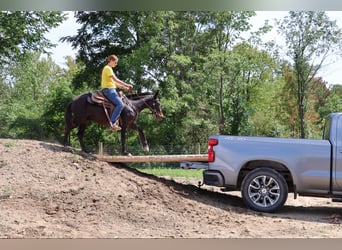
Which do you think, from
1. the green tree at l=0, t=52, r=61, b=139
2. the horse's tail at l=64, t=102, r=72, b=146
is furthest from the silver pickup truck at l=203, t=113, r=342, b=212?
the green tree at l=0, t=52, r=61, b=139

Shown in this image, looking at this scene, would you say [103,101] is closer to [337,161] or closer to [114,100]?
[114,100]

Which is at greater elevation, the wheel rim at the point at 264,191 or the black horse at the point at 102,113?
the black horse at the point at 102,113

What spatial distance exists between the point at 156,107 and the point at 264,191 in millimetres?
1559

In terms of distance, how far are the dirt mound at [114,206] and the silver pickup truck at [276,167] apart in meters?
0.18

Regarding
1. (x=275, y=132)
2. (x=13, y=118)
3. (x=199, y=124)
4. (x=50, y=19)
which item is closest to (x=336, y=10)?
(x=275, y=132)

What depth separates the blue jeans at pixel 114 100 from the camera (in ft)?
19.8

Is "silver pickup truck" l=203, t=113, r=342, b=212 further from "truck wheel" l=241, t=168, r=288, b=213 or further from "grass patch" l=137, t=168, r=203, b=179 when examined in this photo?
"grass patch" l=137, t=168, r=203, b=179

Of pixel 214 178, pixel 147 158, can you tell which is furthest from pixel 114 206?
pixel 214 178

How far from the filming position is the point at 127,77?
6.11 m

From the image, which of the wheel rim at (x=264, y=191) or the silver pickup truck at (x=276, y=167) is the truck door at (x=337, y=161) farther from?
the wheel rim at (x=264, y=191)

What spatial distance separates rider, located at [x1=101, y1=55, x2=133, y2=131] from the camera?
19.8 ft

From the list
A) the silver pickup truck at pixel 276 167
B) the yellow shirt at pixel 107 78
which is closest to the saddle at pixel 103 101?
the yellow shirt at pixel 107 78

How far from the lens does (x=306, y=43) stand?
607 cm

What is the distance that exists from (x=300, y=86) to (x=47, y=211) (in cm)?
313
